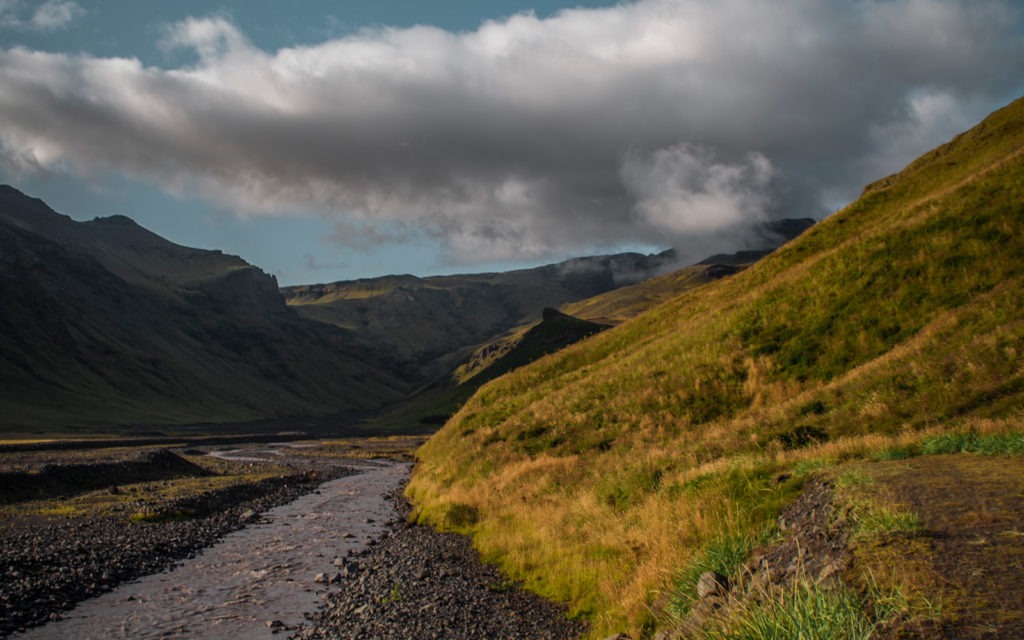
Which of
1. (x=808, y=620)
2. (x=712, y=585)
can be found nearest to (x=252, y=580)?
(x=712, y=585)

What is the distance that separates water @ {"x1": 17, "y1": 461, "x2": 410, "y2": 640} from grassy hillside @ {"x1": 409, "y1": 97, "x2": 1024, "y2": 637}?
600cm

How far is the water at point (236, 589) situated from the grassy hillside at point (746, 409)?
5998 millimetres

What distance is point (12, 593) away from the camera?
72.2 feet

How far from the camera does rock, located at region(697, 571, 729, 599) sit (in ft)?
34.0

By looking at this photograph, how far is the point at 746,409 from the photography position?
28.0m

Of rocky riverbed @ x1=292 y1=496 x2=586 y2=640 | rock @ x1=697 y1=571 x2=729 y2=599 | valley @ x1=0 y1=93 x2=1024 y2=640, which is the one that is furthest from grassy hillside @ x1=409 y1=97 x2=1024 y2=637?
rocky riverbed @ x1=292 y1=496 x2=586 y2=640

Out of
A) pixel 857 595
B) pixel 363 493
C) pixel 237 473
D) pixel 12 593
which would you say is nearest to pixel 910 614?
pixel 857 595

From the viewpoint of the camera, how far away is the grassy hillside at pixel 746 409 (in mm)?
14773

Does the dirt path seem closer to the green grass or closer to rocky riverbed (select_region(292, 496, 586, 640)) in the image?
the green grass

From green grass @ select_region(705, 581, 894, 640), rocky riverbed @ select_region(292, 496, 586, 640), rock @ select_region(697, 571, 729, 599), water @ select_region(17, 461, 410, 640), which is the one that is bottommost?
water @ select_region(17, 461, 410, 640)

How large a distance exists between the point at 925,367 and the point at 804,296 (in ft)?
43.4

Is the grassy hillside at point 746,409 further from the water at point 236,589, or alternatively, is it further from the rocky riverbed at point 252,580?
the water at point 236,589

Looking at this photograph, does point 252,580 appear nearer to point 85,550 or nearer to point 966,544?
point 85,550

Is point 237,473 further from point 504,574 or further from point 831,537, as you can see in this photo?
point 831,537
